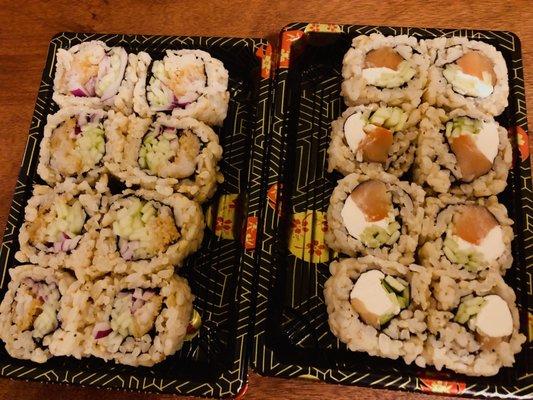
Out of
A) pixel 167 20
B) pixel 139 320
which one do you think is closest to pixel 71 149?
pixel 139 320

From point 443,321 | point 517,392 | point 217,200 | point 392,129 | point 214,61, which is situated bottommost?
point 517,392

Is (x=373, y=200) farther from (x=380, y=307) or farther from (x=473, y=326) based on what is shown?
(x=473, y=326)

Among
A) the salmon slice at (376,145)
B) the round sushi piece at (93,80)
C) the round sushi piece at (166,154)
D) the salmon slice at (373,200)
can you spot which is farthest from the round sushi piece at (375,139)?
the round sushi piece at (93,80)

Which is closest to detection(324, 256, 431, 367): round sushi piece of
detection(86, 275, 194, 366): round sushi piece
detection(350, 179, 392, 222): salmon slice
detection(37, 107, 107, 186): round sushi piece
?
detection(350, 179, 392, 222): salmon slice

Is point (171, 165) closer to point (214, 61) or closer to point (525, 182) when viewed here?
point (214, 61)

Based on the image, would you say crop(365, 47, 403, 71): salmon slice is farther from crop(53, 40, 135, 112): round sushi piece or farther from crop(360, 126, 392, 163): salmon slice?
crop(53, 40, 135, 112): round sushi piece

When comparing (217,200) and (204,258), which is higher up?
(217,200)

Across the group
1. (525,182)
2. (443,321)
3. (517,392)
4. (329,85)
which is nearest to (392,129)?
(329,85)
